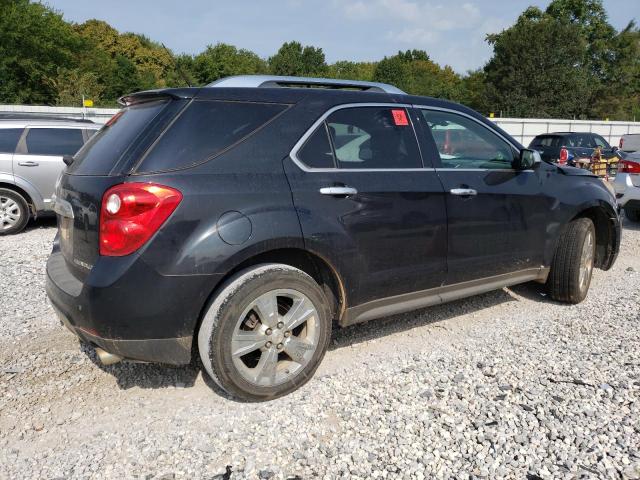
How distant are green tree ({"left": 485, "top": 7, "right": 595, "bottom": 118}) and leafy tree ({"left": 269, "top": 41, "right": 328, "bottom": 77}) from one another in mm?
24394

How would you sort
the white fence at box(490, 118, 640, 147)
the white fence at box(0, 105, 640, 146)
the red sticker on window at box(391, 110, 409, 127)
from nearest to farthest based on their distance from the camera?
the red sticker on window at box(391, 110, 409, 127) → the white fence at box(0, 105, 640, 146) → the white fence at box(490, 118, 640, 147)

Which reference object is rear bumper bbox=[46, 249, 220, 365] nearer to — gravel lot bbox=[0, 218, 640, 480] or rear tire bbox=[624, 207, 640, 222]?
gravel lot bbox=[0, 218, 640, 480]

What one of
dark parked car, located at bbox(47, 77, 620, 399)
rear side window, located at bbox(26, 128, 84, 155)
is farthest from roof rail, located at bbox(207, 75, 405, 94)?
rear side window, located at bbox(26, 128, 84, 155)

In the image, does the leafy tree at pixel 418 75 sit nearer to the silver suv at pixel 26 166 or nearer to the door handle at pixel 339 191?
the silver suv at pixel 26 166

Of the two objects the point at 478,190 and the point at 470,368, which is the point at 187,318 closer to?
the point at 470,368

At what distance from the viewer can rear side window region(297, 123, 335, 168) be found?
3170mm

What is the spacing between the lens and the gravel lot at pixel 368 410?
2.51m

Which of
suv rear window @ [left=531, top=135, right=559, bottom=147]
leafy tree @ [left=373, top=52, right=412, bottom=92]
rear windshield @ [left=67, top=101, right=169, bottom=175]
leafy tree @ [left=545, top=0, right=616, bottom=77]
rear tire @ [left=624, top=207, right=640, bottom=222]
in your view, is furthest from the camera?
leafy tree @ [left=373, top=52, right=412, bottom=92]

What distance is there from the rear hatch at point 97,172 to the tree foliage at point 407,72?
25.8 meters

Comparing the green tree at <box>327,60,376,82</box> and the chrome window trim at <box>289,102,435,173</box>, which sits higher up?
the green tree at <box>327,60,376,82</box>

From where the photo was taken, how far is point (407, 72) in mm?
67375

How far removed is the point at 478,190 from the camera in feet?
12.7

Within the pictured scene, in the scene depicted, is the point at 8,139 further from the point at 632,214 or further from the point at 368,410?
the point at 632,214

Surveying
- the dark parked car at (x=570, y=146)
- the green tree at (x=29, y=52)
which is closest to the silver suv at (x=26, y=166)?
the dark parked car at (x=570, y=146)
